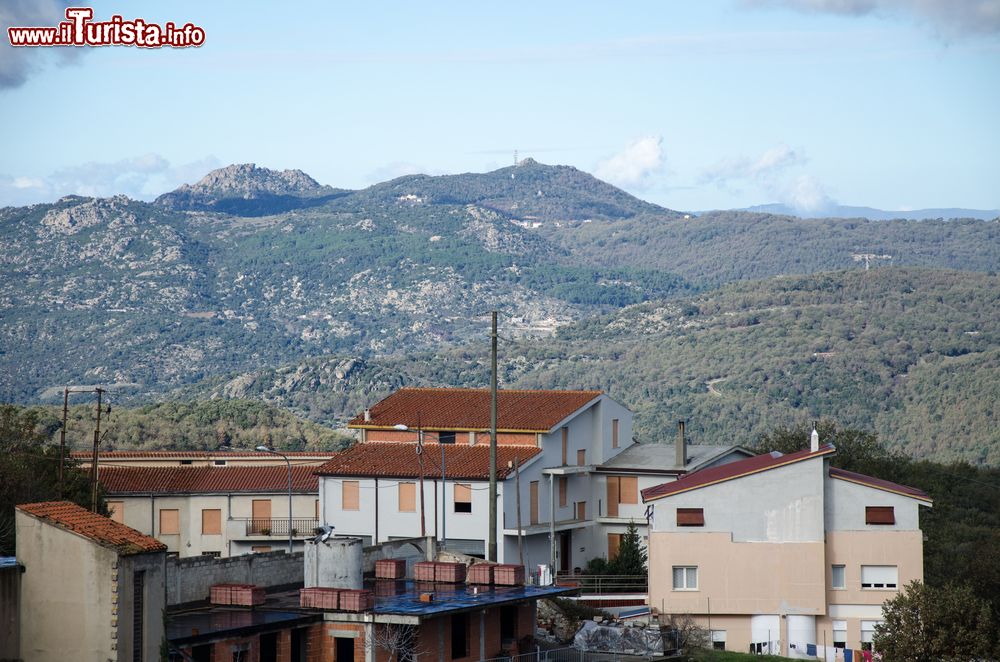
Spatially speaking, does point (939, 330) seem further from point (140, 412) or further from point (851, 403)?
point (140, 412)

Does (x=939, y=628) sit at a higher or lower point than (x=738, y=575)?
lower

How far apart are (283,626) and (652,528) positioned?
16.6 meters

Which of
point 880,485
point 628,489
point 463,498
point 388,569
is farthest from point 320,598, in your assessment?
point 628,489

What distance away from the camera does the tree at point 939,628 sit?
127ft

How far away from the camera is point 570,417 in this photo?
62.3 metres

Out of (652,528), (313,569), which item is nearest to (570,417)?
(652,528)

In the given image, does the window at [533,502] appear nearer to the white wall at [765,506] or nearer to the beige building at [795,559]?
the white wall at [765,506]

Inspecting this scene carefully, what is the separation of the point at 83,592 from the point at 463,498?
1191 inches

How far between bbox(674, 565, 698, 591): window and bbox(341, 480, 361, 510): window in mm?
17132

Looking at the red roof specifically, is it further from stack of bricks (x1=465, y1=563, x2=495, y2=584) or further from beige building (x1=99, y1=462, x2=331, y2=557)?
stack of bricks (x1=465, y1=563, x2=495, y2=584)

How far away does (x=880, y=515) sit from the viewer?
151 feet

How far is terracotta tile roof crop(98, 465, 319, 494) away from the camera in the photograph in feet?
217

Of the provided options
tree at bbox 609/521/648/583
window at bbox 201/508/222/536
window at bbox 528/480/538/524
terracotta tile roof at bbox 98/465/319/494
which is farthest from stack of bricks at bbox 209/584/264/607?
window at bbox 201/508/222/536

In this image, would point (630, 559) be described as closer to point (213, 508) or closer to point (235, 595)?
point (213, 508)
